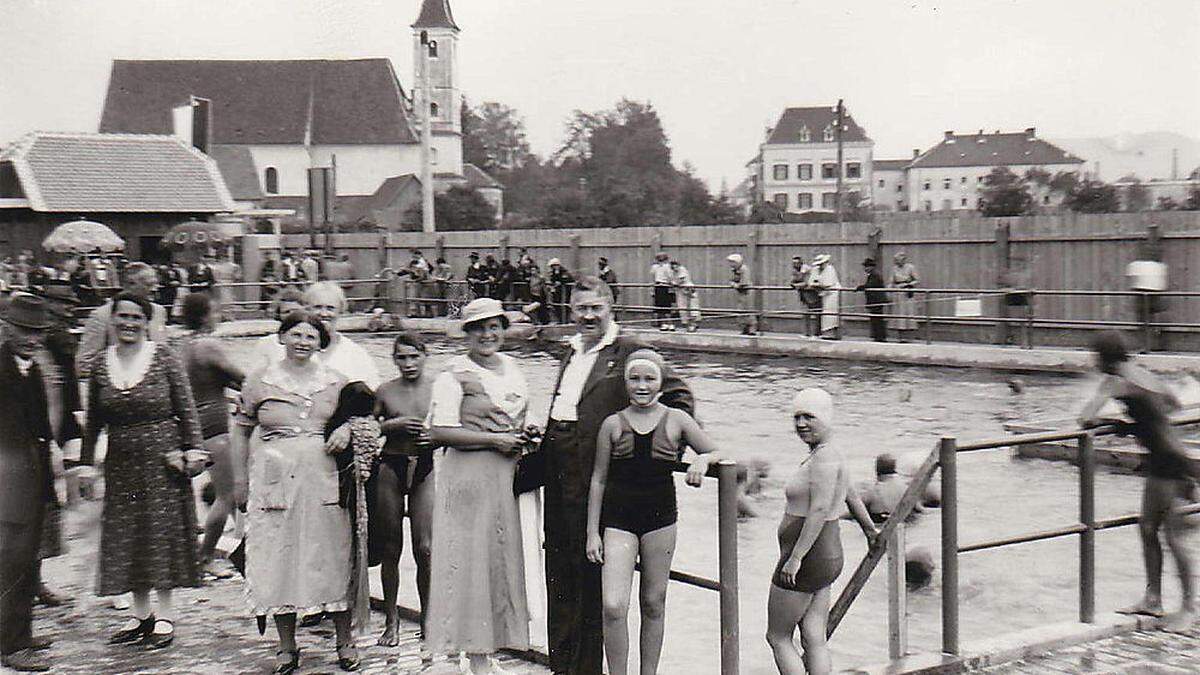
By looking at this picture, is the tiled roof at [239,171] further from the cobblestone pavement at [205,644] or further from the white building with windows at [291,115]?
the cobblestone pavement at [205,644]

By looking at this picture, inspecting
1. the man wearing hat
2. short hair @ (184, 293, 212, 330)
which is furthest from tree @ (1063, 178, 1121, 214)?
the man wearing hat

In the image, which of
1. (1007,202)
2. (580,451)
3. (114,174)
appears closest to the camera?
(580,451)

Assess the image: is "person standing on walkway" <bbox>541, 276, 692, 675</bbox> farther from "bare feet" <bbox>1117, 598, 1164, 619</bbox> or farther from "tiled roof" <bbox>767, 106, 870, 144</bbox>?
"tiled roof" <bbox>767, 106, 870, 144</bbox>

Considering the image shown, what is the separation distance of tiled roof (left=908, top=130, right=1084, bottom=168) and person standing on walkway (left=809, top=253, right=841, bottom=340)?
87.9 m

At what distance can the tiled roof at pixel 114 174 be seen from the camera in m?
33.1

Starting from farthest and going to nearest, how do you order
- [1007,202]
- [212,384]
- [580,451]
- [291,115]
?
1. [291,115]
2. [1007,202]
3. [212,384]
4. [580,451]

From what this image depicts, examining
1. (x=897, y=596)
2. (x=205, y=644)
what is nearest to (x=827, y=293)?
(x=897, y=596)

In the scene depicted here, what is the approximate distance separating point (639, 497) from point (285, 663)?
6.37 feet

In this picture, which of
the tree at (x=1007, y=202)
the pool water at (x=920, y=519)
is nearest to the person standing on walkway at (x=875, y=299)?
the pool water at (x=920, y=519)

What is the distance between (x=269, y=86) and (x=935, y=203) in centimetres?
6750

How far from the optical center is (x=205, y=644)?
20.8 feet

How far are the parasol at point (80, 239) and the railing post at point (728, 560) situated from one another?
2330 centimetres

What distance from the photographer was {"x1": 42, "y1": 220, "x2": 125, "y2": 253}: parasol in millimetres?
25656

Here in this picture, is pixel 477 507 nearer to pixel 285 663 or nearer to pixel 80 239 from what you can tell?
pixel 285 663
